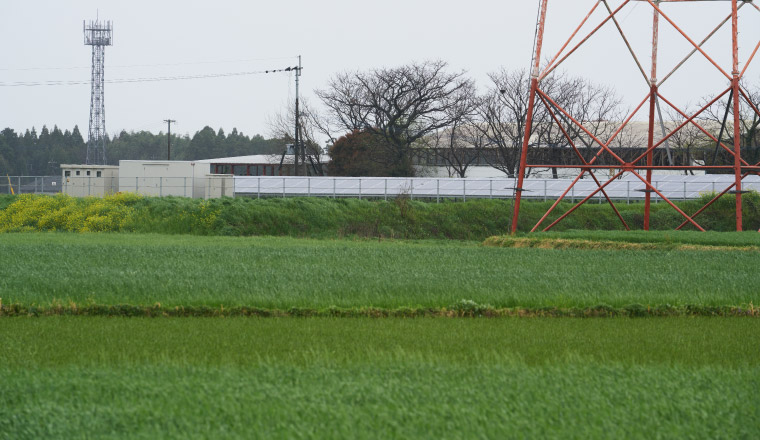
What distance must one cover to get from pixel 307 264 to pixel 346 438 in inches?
429

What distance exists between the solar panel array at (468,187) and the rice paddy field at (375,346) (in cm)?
2830

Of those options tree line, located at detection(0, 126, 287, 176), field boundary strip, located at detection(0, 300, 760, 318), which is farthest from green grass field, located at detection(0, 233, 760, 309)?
tree line, located at detection(0, 126, 287, 176)

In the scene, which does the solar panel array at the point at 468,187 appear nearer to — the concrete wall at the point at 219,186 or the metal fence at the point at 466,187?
the metal fence at the point at 466,187

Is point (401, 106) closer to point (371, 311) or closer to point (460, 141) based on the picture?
point (460, 141)

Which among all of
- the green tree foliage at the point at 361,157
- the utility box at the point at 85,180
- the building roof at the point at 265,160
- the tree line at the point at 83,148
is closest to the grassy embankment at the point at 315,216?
the utility box at the point at 85,180

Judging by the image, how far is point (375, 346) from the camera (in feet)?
26.5

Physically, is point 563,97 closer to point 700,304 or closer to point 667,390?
point 700,304

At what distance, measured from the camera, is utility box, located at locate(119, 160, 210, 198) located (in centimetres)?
4575

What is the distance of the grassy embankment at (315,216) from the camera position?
3247 cm

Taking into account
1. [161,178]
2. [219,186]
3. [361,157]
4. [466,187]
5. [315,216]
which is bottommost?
[315,216]

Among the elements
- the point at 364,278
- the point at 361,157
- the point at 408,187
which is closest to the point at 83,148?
the point at 361,157

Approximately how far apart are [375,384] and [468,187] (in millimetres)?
41040

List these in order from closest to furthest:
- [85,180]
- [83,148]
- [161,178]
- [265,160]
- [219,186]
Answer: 1. [161,178]
2. [85,180]
3. [219,186]
4. [265,160]
5. [83,148]

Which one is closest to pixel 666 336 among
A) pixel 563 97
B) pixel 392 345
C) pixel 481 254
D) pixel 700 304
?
pixel 700 304
